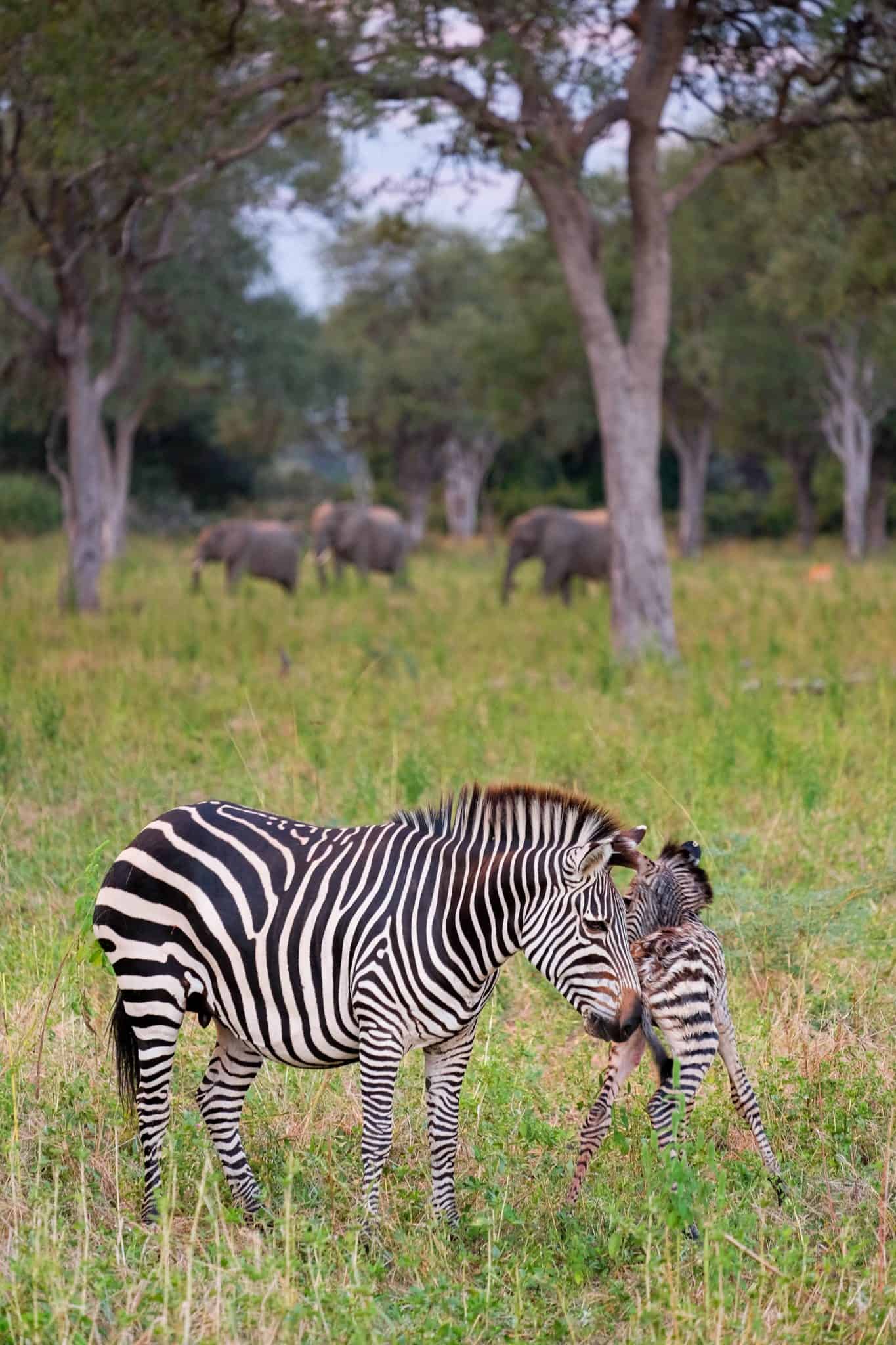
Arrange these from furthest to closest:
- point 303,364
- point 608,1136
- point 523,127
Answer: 1. point 303,364
2. point 523,127
3. point 608,1136

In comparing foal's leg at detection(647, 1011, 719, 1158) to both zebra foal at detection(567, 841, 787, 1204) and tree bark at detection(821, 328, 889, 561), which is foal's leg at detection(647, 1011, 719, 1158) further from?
tree bark at detection(821, 328, 889, 561)

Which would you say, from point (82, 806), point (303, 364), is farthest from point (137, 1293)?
point (303, 364)

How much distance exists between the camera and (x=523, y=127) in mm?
12945

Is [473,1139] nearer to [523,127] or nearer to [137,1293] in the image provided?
[137,1293]

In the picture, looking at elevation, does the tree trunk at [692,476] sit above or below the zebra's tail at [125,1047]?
above

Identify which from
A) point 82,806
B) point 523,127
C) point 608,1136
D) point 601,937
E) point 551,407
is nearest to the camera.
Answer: point 601,937

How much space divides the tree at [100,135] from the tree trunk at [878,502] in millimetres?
26697

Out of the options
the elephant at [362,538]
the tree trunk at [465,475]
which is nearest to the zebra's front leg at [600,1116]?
the elephant at [362,538]

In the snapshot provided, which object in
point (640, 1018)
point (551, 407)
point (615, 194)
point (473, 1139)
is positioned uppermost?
point (615, 194)

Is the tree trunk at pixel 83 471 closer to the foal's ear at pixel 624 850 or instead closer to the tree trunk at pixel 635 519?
the tree trunk at pixel 635 519

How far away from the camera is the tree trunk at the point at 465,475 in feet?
159

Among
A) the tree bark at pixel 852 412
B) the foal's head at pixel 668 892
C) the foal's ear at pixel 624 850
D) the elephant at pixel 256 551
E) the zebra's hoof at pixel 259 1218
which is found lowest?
the zebra's hoof at pixel 259 1218

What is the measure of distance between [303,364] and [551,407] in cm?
877

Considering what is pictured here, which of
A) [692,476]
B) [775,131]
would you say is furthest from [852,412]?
[775,131]
